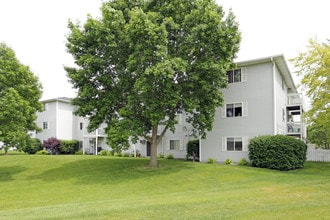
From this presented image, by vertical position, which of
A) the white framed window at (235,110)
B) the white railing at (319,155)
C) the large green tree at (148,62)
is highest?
the large green tree at (148,62)

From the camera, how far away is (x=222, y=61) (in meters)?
21.3

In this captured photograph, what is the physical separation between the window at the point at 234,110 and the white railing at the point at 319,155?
772cm

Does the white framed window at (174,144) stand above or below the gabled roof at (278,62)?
below

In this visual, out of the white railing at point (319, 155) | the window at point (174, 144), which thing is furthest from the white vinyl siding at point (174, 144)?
the white railing at point (319, 155)

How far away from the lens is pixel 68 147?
149ft

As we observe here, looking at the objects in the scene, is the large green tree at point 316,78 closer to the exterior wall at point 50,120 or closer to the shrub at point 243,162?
the shrub at point 243,162

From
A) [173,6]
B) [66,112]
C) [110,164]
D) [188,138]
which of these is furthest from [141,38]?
[66,112]

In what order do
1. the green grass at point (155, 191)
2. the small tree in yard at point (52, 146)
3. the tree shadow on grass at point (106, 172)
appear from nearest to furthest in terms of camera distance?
1. the green grass at point (155, 191)
2. the tree shadow on grass at point (106, 172)
3. the small tree in yard at point (52, 146)

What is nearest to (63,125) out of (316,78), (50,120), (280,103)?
(50,120)

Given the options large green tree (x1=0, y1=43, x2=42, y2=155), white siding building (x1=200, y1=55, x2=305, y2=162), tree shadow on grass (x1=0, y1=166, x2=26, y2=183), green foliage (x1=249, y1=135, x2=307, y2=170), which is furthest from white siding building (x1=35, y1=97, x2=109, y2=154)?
green foliage (x1=249, y1=135, x2=307, y2=170)

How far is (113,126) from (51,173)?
6.81 metres

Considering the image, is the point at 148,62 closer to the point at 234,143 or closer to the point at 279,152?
the point at 234,143

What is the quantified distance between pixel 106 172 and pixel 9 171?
8997mm

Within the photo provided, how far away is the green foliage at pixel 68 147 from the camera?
45.2 metres
